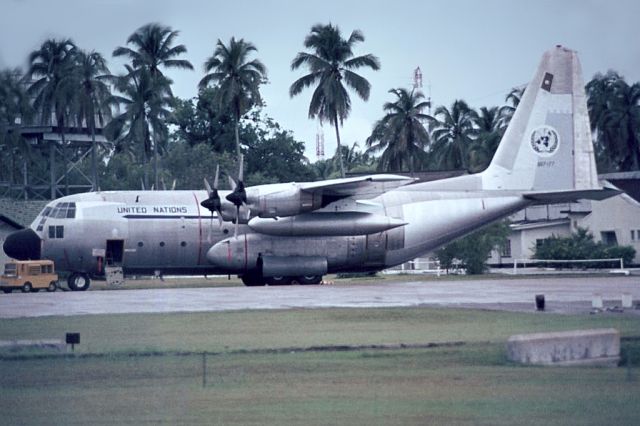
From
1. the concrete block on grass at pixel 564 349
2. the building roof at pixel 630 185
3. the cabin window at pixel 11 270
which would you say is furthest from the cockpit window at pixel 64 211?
the building roof at pixel 630 185

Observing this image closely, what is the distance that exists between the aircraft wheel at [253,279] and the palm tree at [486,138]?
40.6 metres

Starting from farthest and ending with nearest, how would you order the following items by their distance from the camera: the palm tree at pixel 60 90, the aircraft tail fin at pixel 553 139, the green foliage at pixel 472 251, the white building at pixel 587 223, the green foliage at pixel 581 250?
1. the white building at pixel 587 223
2. the green foliage at pixel 581 250
3. the green foliage at pixel 472 251
4. the aircraft tail fin at pixel 553 139
5. the palm tree at pixel 60 90

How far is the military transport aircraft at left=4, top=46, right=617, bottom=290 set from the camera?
1593 inches

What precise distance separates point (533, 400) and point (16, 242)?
3084 centimetres

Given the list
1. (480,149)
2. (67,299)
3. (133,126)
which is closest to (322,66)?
(133,126)

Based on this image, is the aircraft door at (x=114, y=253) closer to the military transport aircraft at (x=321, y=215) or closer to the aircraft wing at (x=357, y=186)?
the military transport aircraft at (x=321, y=215)

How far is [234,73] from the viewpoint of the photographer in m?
72.9

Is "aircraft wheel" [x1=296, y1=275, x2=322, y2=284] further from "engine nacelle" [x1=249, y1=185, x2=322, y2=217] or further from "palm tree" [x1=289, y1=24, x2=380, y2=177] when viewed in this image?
"palm tree" [x1=289, y1=24, x2=380, y2=177]

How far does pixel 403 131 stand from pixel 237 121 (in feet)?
51.2

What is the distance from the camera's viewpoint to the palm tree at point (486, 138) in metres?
86.2

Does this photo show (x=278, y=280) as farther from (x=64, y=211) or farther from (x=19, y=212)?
(x=19, y=212)

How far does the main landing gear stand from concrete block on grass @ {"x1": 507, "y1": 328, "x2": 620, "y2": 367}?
25281mm

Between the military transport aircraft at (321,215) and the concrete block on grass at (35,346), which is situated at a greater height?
the military transport aircraft at (321,215)

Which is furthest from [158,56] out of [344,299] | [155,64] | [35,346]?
[35,346]
